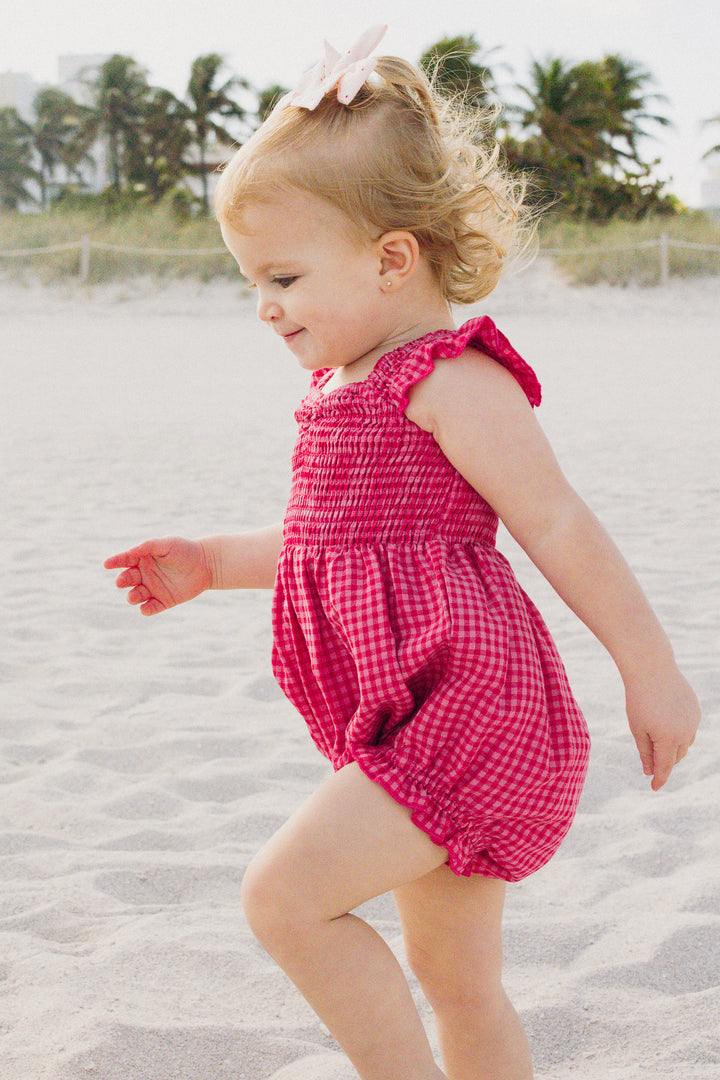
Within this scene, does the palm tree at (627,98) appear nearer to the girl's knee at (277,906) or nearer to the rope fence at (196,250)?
the rope fence at (196,250)

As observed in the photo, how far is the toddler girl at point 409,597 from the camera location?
148 cm

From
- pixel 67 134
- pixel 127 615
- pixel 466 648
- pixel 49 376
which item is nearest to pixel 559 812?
pixel 466 648

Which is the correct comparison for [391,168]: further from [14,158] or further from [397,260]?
[14,158]

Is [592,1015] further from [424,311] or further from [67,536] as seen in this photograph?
[67,536]

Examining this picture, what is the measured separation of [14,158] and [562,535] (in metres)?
46.1

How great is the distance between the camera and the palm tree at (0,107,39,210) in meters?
43.2

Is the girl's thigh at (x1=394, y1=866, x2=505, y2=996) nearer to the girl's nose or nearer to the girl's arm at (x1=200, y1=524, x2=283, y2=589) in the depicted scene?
the girl's arm at (x1=200, y1=524, x2=283, y2=589)

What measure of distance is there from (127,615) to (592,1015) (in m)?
3.10

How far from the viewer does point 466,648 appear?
1.53m

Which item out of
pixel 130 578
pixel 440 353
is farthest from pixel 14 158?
pixel 440 353

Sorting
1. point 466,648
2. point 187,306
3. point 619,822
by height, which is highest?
point 466,648

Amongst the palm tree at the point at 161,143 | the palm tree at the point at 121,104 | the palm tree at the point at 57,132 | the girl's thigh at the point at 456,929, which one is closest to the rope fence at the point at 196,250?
the palm tree at the point at 161,143

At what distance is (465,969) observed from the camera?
5.43ft

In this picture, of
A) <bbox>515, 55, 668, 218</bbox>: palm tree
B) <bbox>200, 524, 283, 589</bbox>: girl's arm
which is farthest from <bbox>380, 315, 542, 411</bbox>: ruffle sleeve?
<bbox>515, 55, 668, 218</bbox>: palm tree
